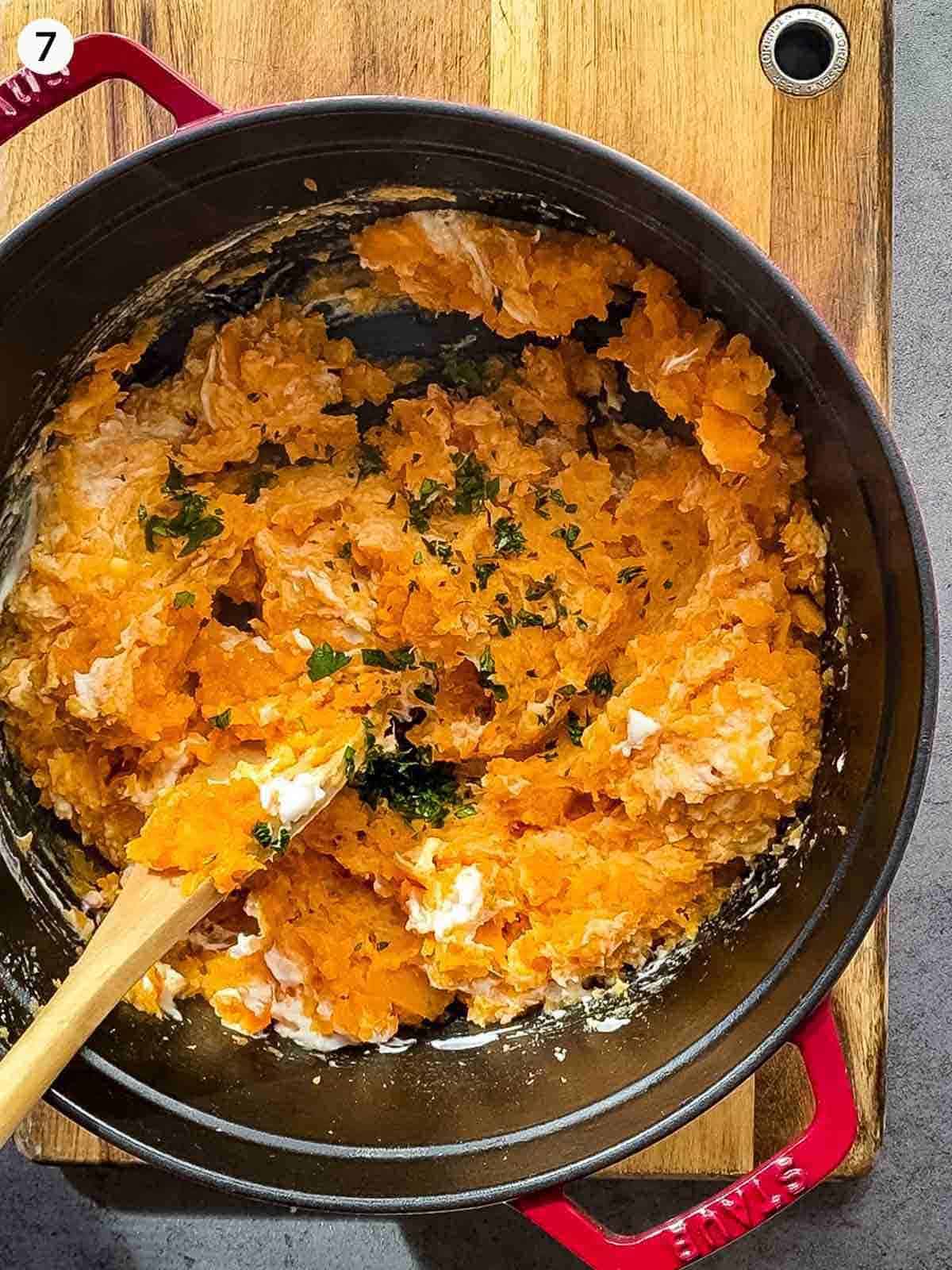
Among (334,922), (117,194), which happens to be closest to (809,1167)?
(334,922)

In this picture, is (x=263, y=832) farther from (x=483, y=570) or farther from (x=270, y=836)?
(x=483, y=570)

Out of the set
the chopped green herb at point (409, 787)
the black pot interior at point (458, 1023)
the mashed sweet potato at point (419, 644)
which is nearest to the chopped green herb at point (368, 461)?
the mashed sweet potato at point (419, 644)

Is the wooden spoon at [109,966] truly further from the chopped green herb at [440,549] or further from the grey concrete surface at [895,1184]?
the grey concrete surface at [895,1184]

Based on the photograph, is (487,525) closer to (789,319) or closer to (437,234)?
(437,234)

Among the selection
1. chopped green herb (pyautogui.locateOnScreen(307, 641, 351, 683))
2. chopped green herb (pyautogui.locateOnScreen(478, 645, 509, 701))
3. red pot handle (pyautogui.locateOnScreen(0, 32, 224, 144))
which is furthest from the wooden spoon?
red pot handle (pyautogui.locateOnScreen(0, 32, 224, 144))

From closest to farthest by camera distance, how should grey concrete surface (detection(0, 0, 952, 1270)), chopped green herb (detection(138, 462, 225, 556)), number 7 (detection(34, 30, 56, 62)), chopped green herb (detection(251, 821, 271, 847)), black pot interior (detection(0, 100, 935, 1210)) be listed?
black pot interior (detection(0, 100, 935, 1210)), number 7 (detection(34, 30, 56, 62)), chopped green herb (detection(251, 821, 271, 847)), chopped green herb (detection(138, 462, 225, 556)), grey concrete surface (detection(0, 0, 952, 1270))

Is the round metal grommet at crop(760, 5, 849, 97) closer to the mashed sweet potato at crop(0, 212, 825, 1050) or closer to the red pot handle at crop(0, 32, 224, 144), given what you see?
the mashed sweet potato at crop(0, 212, 825, 1050)

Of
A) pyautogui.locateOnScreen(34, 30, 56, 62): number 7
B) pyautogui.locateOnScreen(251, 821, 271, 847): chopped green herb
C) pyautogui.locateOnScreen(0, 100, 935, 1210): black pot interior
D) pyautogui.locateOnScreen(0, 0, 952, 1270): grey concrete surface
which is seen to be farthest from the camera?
pyautogui.locateOnScreen(0, 0, 952, 1270): grey concrete surface
